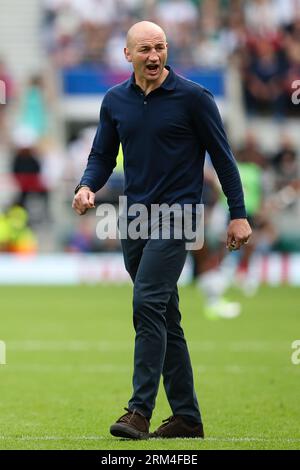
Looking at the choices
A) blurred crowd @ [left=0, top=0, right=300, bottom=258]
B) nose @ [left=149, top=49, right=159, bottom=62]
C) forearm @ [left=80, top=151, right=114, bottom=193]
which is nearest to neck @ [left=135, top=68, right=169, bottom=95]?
nose @ [left=149, top=49, right=159, bottom=62]

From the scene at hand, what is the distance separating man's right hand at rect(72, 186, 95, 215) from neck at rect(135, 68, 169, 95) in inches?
26.4

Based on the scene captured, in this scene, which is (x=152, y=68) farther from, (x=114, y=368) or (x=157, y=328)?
(x=114, y=368)

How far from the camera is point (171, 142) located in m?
7.52

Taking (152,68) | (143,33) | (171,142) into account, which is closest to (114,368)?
(171,142)

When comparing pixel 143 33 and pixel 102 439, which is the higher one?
pixel 143 33

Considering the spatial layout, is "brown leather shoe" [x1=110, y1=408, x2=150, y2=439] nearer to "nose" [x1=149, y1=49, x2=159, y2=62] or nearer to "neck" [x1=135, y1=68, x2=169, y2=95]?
"neck" [x1=135, y1=68, x2=169, y2=95]

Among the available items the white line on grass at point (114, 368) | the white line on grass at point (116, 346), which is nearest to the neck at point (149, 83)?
the white line on grass at point (114, 368)

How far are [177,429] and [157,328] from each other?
0.65 m

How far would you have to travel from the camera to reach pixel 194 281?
21250 millimetres

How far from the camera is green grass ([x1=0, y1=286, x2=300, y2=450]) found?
7852mm

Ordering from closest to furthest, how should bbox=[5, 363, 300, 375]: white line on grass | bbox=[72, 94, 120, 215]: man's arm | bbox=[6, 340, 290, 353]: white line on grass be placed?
bbox=[72, 94, 120, 215]: man's arm
bbox=[5, 363, 300, 375]: white line on grass
bbox=[6, 340, 290, 353]: white line on grass

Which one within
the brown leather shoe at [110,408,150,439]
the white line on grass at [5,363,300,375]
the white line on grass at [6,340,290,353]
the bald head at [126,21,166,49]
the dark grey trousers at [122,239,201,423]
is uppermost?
the bald head at [126,21,166,49]

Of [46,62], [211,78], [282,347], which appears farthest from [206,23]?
[282,347]

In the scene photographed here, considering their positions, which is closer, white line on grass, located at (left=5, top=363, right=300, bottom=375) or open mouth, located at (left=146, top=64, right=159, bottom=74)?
open mouth, located at (left=146, top=64, right=159, bottom=74)
